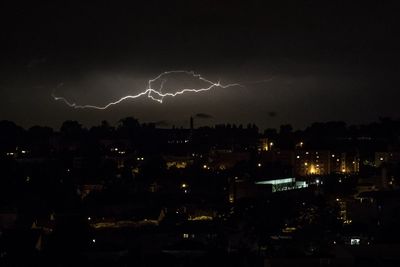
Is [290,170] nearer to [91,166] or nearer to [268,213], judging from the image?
[91,166]

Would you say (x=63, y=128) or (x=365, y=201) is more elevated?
(x=63, y=128)

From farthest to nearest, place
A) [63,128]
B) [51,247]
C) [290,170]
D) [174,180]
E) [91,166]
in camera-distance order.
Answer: [63,128], [290,170], [91,166], [174,180], [51,247]

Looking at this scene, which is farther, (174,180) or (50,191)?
(174,180)

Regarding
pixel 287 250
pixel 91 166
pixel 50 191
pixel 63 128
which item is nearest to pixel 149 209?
pixel 50 191

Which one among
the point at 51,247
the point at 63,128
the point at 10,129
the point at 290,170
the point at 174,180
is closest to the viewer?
the point at 51,247

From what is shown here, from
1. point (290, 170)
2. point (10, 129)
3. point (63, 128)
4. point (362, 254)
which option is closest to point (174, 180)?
point (290, 170)

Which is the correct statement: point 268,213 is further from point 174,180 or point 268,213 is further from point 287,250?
point 174,180
